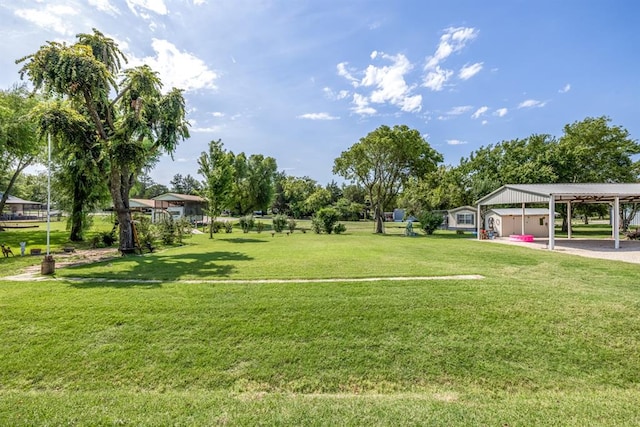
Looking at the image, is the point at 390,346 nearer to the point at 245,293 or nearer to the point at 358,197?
the point at 245,293

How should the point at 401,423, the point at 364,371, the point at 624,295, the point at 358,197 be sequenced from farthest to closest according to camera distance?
the point at 358,197, the point at 624,295, the point at 364,371, the point at 401,423

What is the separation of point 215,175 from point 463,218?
2514cm

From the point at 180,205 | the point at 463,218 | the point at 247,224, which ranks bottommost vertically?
the point at 247,224

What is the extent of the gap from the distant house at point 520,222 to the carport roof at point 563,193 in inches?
140

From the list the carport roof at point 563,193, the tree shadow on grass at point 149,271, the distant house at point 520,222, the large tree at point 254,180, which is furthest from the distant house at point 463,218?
the tree shadow on grass at point 149,271

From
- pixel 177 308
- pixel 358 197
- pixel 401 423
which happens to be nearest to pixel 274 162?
pixel 358 197

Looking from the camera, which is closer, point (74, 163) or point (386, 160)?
point (74, 163)

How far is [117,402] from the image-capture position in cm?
298

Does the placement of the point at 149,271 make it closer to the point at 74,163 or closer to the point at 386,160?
the point at 74,163

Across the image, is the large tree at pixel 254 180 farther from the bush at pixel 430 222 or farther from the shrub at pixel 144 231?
the bush at pixel 430 222

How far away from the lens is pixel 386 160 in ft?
87.3

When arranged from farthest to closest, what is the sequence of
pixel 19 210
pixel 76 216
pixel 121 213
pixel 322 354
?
pixel 19 210 → pixel 76 216 → pixel 121 213 → pixel 322 354

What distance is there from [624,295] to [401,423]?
239 inches

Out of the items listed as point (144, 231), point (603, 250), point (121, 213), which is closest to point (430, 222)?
point (603, 250)
